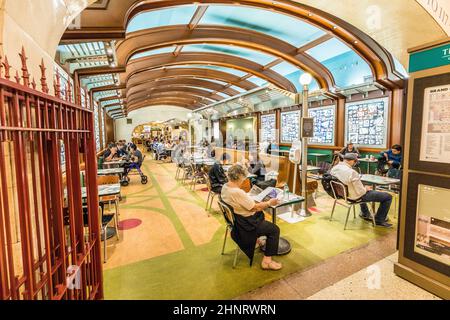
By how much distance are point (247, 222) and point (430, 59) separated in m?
2.47

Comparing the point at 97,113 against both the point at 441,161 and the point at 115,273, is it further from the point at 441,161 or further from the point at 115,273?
the point at 441,161

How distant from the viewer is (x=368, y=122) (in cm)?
759

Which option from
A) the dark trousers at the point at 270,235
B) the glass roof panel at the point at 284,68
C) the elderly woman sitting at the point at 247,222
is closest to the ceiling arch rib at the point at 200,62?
the glass roof panel at the point at 284,68

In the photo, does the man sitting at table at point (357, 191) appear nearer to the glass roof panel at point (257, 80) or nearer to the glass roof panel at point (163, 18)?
the glass roof panel at point (163, 18)

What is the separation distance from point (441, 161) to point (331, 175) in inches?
78.8

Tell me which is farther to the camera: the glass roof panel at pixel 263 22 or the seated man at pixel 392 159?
the seated man at pixel 392 159

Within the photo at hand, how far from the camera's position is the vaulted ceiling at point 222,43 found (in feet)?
12.4

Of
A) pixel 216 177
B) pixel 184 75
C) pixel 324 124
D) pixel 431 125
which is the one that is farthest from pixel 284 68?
pixel 431 125

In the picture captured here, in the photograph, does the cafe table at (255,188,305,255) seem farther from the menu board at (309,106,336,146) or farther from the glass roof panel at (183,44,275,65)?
the menu board at (309,106,336,146)

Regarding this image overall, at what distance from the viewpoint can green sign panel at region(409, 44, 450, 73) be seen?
205 cm

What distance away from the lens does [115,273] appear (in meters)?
2.76

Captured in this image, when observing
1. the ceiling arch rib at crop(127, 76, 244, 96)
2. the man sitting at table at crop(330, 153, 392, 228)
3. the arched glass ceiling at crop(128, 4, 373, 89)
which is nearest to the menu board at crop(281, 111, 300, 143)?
the arched glass ceiling at crop(128, 4, 373, 89)

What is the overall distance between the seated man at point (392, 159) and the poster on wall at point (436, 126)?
4.37 metres
